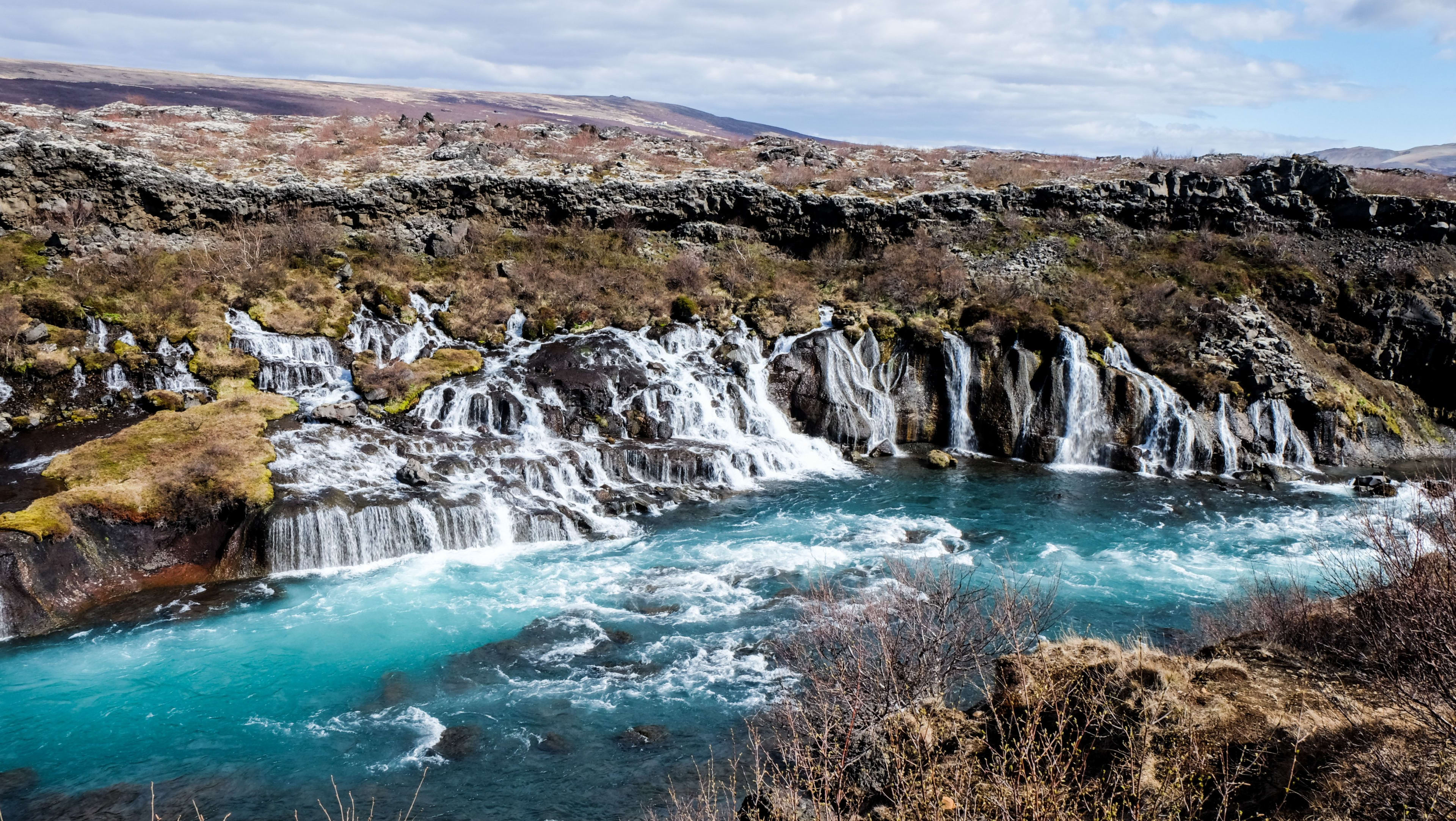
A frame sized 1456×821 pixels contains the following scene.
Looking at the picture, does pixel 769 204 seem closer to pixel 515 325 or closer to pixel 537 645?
pixel 515 325

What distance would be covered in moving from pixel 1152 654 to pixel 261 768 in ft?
47.3

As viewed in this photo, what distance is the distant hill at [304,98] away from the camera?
197 ft

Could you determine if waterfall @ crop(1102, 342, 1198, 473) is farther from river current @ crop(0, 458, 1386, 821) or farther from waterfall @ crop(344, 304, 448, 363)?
waterfall @ crop(344, 304, 448, 363)

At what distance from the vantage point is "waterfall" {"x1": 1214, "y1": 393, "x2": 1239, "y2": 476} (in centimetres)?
2994

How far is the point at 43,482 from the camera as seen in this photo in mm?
20719

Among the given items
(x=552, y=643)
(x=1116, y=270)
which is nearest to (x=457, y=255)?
(x=552, y=643)

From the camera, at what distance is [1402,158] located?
11588cm

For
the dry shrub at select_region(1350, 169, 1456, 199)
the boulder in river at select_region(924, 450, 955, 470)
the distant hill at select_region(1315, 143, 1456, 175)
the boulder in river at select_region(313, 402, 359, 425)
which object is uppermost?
the distant hill at select_region(1315, 143, 1456, 175)

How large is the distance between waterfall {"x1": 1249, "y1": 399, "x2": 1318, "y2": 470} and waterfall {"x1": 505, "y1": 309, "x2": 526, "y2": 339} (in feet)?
100

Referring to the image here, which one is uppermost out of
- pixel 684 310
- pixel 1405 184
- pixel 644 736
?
pixel 1405 184

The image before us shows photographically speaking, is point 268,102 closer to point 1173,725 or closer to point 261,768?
point 261,768

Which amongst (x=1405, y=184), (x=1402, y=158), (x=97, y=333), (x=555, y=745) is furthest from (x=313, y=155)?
(x=1402, y=158)

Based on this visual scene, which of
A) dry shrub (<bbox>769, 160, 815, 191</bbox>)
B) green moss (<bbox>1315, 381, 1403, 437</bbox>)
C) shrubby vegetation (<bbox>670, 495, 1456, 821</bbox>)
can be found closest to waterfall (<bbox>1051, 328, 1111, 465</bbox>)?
green moss (<bbox>1315, 381, 1403, 437</bbox>)

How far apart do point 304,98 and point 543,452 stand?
217 feet
